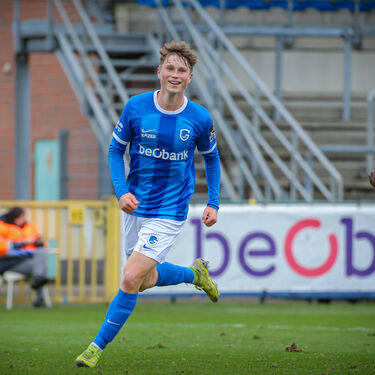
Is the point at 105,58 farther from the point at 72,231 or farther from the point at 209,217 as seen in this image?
the point at 209,217

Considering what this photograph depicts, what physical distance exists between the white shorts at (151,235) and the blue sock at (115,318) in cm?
33

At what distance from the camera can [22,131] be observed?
15922 mm

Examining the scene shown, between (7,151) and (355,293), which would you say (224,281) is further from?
(7,151)

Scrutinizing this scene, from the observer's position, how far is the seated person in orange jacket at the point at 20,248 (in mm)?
10805

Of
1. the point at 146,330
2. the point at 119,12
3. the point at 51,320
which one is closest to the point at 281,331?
the point at 146,330

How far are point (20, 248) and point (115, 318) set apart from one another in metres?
5.64

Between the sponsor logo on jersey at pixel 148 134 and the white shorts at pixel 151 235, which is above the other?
the sponsor logo on jersey at pixel 148 134

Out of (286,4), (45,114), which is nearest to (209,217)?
(286,4)

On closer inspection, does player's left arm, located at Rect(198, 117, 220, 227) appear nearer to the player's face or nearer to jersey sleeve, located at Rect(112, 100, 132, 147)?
the player's face

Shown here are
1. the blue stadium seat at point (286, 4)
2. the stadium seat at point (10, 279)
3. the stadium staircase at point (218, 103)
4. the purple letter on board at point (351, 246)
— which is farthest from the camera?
the blue stadium seat at point (286, 4)

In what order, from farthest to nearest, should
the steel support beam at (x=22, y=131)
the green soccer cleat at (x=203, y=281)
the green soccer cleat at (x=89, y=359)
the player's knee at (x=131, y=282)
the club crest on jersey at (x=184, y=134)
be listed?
the steel support beam at (x=22, y=131)
the green soccer cleat at (x=203, y=281)
the club crest on jersey at (x=184, y=134)
the player's knee at (x=131, y=282)
the green soccer cleat at (x=89, y=359)

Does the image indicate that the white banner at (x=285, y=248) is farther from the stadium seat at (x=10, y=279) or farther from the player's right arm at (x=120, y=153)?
the player's right arm at (x=120, y=153)

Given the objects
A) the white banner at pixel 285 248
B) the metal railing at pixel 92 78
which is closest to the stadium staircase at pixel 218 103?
the metal railing at pixel 92 78

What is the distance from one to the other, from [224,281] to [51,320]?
270cm
